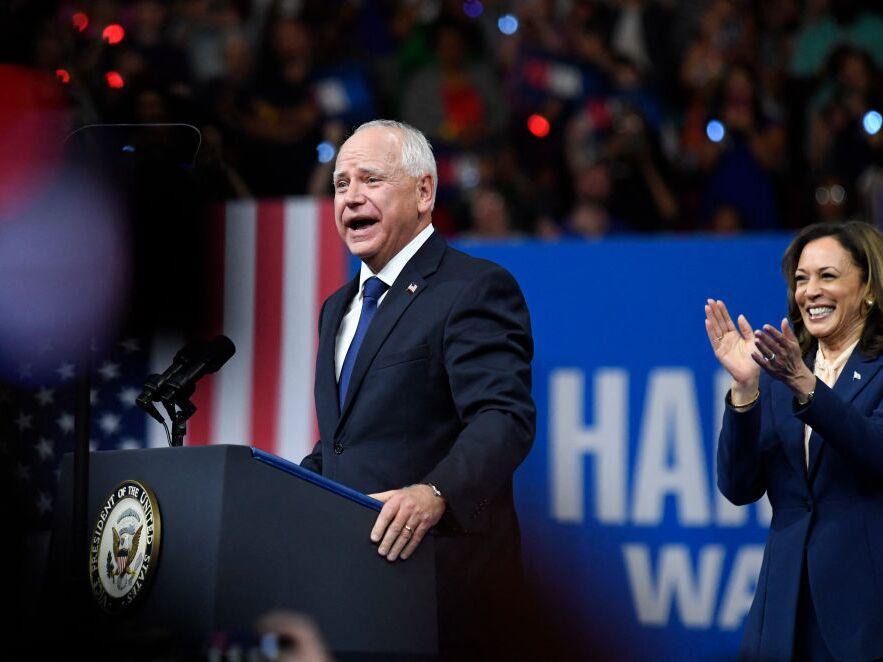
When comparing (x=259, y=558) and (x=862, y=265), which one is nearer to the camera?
(x=259, y=558)

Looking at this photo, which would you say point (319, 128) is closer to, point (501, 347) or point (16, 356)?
point (16, 356)

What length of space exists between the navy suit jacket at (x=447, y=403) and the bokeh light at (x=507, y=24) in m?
3.94

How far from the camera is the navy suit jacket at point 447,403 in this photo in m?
2.56

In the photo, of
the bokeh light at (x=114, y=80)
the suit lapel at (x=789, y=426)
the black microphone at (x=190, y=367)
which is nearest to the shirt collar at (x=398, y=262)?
the black microphone at (x=190, y=367)

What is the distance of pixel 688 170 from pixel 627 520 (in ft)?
7.23

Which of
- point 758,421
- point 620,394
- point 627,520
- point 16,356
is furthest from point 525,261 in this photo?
point 16,356

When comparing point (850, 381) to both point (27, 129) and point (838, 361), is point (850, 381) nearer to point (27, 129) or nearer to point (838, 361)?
point (838, 361)

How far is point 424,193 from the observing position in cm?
288

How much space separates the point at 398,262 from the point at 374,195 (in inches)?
5.9

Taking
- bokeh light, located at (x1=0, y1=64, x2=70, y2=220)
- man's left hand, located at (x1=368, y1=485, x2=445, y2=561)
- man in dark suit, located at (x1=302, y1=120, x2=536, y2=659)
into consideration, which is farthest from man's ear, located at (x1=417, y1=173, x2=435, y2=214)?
Result: bokeh light, located at (x1=0, y1=64, x2=70, y2=220)

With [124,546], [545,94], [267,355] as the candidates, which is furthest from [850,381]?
A: [545,94]

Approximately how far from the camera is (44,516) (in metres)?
3.78

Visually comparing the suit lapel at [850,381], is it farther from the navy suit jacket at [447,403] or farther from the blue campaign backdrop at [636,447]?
the blue campaign backdrop at [636,447]

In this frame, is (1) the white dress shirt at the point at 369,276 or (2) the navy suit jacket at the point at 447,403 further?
(1) the white dress shirt at the point at 369,276
